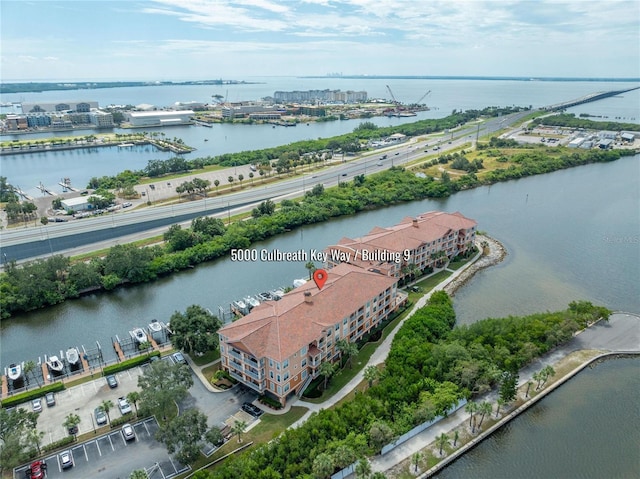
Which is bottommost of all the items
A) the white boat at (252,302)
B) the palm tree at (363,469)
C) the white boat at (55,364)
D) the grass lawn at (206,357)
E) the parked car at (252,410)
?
the parked car at (252,410)

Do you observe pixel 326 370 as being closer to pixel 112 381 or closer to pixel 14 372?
pixel 112 381

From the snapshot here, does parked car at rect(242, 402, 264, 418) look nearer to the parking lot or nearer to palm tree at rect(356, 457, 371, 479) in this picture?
the parking lot

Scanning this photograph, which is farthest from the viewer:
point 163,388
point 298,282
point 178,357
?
point 298,282

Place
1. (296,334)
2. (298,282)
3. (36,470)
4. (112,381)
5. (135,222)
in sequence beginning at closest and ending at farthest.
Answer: (36,470)
(296,334)
(112,381)
(298,282)
(135,222)

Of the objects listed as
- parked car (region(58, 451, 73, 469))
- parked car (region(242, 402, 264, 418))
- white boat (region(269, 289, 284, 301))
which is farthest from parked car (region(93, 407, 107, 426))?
white boat (region(269, 289, 284, 301))

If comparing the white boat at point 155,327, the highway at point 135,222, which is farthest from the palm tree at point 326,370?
the highway at point 135,222

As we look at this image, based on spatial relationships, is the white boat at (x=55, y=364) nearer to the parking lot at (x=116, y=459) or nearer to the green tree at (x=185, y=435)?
the parking lot at (x=116, y=459)

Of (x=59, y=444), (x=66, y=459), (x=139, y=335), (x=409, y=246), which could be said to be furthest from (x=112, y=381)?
(x=409, y=246)
